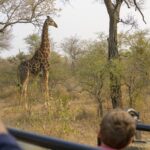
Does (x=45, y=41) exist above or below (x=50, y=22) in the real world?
below

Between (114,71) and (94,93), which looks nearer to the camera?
(114,71)

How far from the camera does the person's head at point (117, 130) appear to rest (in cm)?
180

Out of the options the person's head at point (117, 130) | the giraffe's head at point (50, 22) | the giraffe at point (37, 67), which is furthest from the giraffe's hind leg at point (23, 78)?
the person's head at point (117, 130)

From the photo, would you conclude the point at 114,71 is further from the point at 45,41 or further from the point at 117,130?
the point at 117,130

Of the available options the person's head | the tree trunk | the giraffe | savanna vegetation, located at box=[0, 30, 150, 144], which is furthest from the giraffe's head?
the person's head

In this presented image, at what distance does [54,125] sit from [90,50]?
728 cm

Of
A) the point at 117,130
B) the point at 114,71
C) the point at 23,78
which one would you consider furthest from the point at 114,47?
the point at 117,130

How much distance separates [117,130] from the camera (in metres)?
1.81

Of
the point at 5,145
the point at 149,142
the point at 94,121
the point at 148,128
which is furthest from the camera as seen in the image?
the point at 94,121

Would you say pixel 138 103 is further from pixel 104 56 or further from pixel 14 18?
pixel 14 18

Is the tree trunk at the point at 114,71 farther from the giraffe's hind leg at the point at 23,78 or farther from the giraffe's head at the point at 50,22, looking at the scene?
the giraffe's head at the point at 50,22

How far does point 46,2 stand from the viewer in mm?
18797

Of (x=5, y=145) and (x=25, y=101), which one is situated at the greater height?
(x=5, y=145)

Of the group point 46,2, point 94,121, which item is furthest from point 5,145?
point 46,2
